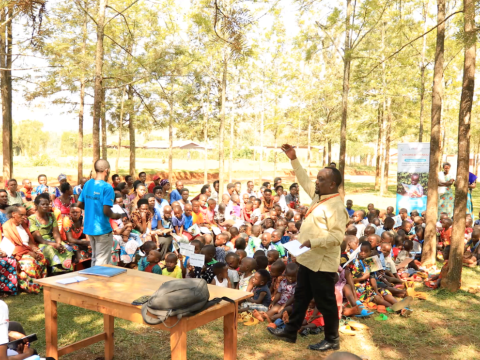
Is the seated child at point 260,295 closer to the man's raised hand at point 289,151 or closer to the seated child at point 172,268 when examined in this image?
the seated child at point 172,268

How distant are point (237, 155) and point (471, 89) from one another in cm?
3932

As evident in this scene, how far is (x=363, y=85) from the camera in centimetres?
1909

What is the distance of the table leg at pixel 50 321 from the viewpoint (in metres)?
3.31

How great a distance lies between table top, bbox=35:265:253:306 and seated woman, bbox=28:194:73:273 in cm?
263

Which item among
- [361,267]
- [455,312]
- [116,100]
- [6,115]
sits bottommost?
[455,312]

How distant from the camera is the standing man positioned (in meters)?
3.69

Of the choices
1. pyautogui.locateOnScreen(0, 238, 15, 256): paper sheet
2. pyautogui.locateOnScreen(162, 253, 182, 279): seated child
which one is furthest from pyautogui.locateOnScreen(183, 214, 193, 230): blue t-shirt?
pyautogui.locateOnScreen(0, 238, 15, 256): paper sheet

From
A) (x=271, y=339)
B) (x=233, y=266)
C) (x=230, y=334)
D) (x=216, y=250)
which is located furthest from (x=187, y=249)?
(x=230, y=334)

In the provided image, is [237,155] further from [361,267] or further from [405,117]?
[361,267]

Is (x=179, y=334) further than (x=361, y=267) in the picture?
No

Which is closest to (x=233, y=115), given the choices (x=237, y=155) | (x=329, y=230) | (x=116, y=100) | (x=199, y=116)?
(x=199, y=116)

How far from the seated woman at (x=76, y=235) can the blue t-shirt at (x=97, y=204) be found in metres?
1.59

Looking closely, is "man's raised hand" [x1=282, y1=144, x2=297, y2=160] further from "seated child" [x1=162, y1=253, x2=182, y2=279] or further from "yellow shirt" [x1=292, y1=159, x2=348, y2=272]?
"seated child" [x1=162, y1=253, x2=182, y2=279]

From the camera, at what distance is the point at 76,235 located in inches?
251
